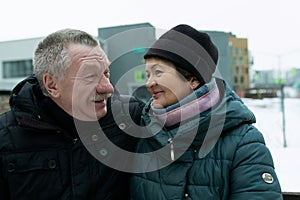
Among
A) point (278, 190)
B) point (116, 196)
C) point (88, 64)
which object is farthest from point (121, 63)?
point (278, 190)

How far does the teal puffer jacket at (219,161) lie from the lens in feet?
3.43

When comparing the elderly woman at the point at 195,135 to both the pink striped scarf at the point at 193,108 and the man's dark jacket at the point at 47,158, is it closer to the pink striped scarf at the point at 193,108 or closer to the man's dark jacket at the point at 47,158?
the pink striped scarf at the point at 193,108

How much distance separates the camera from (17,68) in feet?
82.5

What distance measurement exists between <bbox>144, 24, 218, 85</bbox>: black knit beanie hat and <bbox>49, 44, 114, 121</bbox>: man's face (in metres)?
0.22

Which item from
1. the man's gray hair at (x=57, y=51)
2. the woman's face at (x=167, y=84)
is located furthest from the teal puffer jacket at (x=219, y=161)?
the man's gray hair at (x=57, y=51)

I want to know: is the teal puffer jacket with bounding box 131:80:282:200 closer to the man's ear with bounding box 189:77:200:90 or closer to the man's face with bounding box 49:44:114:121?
the man's ear with bounding box 189:77:200:90

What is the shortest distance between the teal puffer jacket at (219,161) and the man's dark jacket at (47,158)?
270 mm

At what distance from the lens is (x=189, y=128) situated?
113cm

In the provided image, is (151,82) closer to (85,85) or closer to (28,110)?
(85,85)

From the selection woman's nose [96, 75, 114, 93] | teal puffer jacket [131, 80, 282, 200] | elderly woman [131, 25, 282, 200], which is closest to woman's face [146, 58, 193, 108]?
elderly woman [131, 25, 282, 200]

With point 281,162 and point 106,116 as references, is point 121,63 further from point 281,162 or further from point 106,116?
point 281,162

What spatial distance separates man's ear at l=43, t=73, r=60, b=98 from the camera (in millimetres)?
1355

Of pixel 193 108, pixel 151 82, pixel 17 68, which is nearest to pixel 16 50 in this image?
pixel 17 68

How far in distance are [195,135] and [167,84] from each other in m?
0.21
